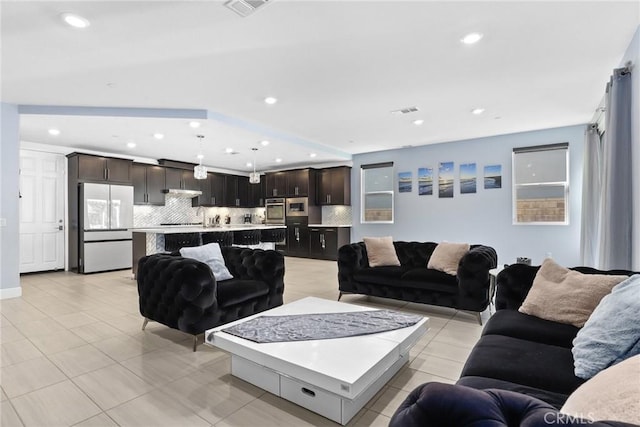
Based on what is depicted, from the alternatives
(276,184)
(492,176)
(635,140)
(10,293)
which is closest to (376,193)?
(492,176)

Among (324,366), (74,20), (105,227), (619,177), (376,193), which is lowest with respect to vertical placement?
(324,366)

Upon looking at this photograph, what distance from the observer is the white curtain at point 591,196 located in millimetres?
4426

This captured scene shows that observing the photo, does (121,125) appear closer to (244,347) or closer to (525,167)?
(244,347)

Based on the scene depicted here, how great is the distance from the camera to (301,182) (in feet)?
28.8

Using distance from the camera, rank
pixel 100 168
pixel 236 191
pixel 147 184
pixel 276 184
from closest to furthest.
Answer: pixel 100 168 < pixel 147 184 < pixel 276 184 < pixel 236 191

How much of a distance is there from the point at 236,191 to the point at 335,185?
319cm

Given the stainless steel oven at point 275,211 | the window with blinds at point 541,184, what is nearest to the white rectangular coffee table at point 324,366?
the window with blinds at point 541,184

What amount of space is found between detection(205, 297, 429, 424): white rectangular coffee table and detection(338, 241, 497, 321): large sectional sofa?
140cm

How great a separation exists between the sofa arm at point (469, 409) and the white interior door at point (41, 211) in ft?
25.6

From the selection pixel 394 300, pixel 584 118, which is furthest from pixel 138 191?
pixel 584 118

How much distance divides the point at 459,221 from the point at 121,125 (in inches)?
257

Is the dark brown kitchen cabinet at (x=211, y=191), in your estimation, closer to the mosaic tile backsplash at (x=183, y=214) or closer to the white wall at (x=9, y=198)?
the mosaic tile backsplash at (x=183, y=214)

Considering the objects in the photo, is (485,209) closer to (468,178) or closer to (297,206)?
(468,178)

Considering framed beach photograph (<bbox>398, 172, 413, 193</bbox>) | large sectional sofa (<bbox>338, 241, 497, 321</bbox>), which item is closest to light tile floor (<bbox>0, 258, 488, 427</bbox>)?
large sectional sofa (<bbox>338, 241, 497, 321</bbox>)
